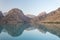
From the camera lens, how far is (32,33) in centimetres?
358

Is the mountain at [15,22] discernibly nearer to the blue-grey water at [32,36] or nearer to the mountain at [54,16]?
the blue-grey water at [32,36]

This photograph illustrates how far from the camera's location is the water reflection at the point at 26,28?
3553 mm

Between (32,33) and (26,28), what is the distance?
0.22 metres

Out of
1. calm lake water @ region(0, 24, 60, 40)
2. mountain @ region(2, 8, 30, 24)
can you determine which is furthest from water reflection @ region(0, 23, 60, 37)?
mountain @ region(2, 8, 30, 24)

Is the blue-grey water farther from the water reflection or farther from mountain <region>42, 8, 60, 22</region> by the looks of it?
mountain <region>42, 8, 60, 22</region>

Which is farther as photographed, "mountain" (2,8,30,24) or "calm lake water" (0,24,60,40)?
"mountain" (2,8,30,24)

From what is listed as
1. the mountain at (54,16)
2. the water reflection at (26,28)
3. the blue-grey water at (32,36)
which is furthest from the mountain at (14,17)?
the mountain at (54,16)

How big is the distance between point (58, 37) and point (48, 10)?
76 centimetres

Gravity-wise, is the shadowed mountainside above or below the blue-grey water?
above

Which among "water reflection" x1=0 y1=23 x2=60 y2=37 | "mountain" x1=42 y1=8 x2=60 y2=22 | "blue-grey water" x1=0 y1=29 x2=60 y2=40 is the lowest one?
"blue-grey water" x1=0 y1=29 x2=60 y2=40

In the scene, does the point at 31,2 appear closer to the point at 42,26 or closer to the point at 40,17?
the point at 40,17

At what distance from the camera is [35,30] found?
3.61m

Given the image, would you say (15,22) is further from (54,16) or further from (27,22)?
(54,16)

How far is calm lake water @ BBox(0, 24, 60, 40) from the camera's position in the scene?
11.6 ft
